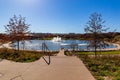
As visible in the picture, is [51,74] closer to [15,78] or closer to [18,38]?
[15,78]

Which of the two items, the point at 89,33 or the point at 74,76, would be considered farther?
the point at 89,33

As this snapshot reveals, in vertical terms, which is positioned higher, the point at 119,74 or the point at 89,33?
the point at 89,33

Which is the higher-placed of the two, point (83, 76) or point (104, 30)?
point (104, 30)

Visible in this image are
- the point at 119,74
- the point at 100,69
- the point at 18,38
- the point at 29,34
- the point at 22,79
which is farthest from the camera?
the point at 29,34

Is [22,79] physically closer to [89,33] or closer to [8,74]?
[8,74]

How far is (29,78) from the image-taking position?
695cm

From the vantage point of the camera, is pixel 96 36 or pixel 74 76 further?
pixel 96 36

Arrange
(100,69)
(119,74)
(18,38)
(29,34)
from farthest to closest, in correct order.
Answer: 1. (29,34)
2. (18,38)
3. (100,69)
4. (119,74)

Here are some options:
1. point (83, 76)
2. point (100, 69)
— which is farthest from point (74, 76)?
point (100, 69)

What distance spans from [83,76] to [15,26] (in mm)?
18981

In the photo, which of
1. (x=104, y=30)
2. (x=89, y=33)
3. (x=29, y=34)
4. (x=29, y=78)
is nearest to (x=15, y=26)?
(x=29, y=34)

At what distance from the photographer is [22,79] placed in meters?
6.81

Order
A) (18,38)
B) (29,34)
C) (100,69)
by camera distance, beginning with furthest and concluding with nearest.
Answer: (29,34) → (18,38) → (100,69)

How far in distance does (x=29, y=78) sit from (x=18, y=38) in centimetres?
1734
